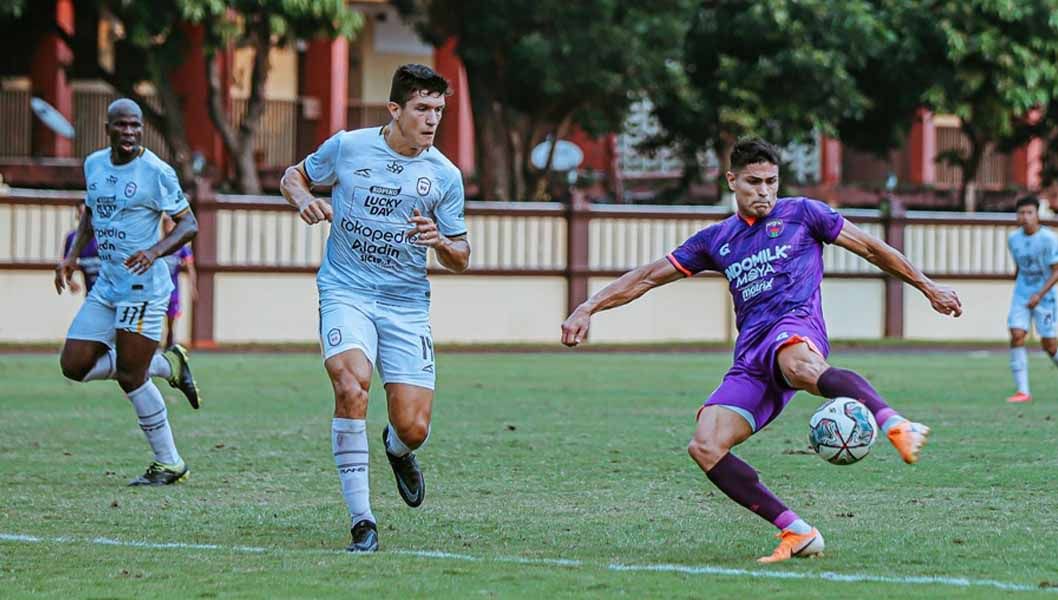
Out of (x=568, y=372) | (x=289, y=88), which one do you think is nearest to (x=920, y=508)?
(x=568, y=372)

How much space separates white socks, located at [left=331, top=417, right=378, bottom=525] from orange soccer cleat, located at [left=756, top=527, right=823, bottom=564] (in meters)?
1.79

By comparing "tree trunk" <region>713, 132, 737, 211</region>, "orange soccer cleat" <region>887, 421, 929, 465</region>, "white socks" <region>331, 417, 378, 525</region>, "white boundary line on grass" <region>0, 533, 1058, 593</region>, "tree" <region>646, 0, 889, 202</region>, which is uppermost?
"tree" <region>646, 0, 889, 202</region>

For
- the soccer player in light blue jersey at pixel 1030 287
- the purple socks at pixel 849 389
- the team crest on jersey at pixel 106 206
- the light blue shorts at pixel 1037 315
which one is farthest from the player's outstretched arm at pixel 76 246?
the light blue shorts at pixel 1037 315

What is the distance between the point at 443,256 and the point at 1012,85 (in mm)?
26468

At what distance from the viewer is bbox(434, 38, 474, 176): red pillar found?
38.3 meters

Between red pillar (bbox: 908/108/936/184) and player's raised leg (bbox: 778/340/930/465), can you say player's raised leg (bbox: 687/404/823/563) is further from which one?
red pillar (bbox: 908/108/936/184)

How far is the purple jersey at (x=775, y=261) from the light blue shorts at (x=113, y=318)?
4107 millimetres

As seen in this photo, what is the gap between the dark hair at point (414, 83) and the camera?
905 cm

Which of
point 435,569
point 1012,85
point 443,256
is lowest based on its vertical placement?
point 435,569

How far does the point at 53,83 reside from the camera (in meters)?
36.9

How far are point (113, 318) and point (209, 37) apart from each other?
61.0 ft

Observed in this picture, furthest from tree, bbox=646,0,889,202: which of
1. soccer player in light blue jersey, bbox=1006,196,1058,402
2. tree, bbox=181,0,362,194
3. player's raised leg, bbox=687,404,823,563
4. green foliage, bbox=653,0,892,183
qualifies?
player's raised leg, bbox=687,404,823,563

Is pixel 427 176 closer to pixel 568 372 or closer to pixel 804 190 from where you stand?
pixel 568 372

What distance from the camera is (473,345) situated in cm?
3003
